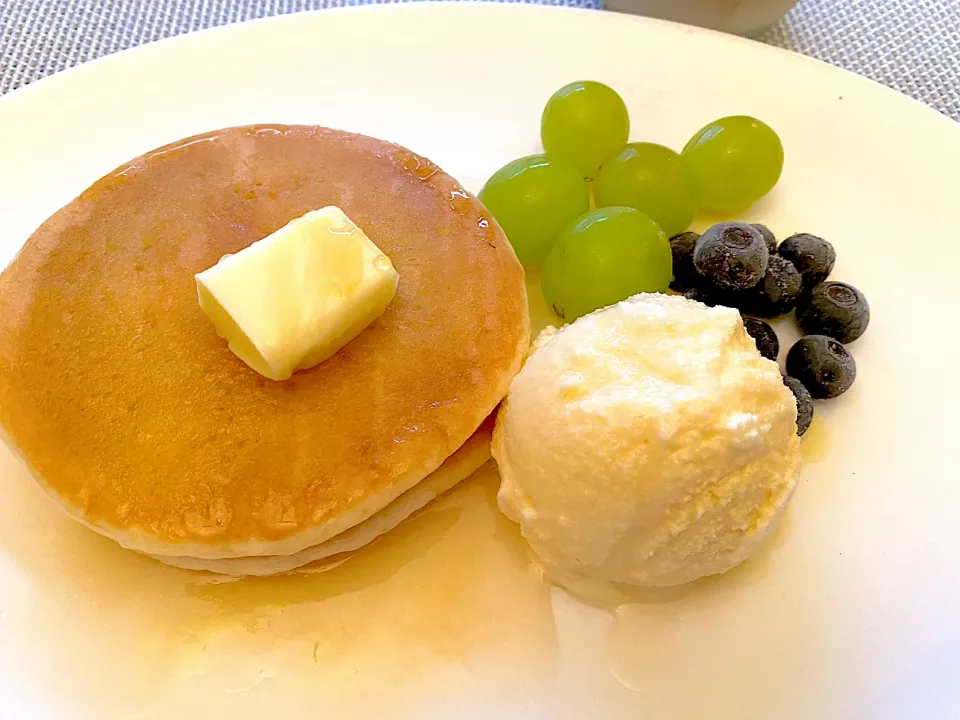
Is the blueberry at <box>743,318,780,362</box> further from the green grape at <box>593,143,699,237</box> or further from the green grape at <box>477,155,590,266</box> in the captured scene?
the green grape at <box>477,155,590,266</box>

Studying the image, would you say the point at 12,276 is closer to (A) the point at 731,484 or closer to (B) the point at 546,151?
(B) the point at 546,151

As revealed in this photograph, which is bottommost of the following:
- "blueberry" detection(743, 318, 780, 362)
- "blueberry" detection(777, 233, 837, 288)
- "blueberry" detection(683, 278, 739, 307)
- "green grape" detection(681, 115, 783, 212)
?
"blueberry" detection(743, 318, 780, 362)

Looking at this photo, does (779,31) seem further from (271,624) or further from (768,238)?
(271,624)

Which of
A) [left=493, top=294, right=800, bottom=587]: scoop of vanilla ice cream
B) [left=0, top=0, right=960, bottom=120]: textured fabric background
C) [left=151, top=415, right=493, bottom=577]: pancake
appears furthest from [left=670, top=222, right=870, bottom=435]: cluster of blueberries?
[left=0, top=0, right=960, bottom=120]: textured fabric background

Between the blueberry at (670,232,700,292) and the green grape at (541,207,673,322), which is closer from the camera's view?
the green grape at (541,207,673,322)

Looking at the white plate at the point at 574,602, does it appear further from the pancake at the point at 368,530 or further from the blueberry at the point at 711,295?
A: the blueberry at the point at 711,295

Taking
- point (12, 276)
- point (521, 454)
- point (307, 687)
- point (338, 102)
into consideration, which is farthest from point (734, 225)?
point (12, 276)
